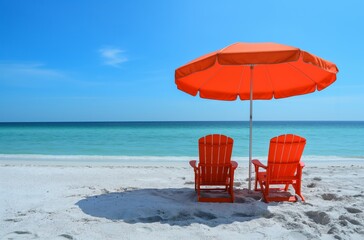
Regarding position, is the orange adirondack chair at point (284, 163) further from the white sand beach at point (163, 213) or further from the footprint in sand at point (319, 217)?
the footprint in sand at point (319, 217)

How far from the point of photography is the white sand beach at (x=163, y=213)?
267 centimetres

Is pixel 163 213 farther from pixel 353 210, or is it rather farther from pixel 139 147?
pixel 139 147

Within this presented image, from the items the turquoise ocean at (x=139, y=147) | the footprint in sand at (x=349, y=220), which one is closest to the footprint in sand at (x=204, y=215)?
the footprint in sand at (x=349, y=220)

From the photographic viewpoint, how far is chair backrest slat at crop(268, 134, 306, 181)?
3688 millimetres

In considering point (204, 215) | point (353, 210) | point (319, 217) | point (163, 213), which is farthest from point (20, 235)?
point (353, 210)

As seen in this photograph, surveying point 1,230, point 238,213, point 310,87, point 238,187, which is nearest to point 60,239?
point 1,230

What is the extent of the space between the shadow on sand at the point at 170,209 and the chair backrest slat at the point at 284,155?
1.50 ft

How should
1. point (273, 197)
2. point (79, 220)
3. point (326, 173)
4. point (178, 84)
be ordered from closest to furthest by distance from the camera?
point (79, 220), point (273, 197), point (178, 84), point (326, 173)

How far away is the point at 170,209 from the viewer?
3.32m

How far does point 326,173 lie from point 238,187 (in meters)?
2.64

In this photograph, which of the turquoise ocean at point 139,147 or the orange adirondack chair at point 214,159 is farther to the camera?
the turquoise ocean at point 139,147

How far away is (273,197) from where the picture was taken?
3793 mm

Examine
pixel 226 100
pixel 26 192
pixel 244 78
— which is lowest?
pixel 26 192

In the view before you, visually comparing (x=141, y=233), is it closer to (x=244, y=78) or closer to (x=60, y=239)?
(x=60, y=239)
